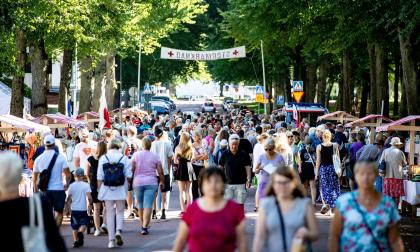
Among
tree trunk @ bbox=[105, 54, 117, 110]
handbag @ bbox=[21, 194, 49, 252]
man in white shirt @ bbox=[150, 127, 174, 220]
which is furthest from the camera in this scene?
tree trunk @ bbox=[105, 54, 117, 110]

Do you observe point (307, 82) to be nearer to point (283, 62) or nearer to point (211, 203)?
point (283, 62)

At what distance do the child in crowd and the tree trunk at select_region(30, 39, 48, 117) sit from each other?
751 inches

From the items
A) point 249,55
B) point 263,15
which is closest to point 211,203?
point 263,15

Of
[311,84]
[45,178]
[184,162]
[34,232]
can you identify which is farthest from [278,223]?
[311,84]

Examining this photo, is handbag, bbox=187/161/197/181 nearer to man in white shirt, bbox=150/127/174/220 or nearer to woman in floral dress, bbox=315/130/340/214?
man in white shirt, bbox=150/127/174/220

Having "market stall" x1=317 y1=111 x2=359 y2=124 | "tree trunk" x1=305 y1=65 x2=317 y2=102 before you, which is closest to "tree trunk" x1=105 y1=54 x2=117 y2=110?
"tree trunk" x1=305 y1=65 x2=317 y2=102

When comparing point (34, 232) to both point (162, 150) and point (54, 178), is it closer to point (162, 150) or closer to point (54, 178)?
point (54, 178)

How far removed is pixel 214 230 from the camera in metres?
8.41

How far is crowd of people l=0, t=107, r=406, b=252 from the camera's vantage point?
8.33m

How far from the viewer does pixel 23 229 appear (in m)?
7.13

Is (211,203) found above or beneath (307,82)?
beneath

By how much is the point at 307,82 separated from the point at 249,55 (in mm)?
9261

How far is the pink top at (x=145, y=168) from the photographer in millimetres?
16891

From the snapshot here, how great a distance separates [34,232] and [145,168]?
386 inches
